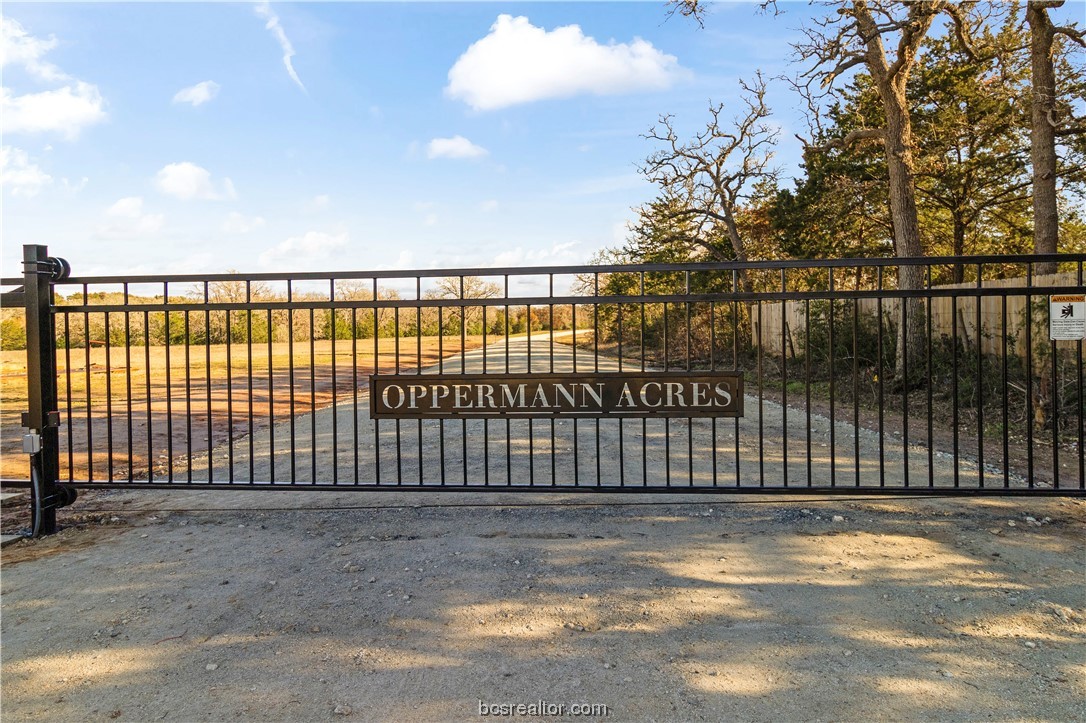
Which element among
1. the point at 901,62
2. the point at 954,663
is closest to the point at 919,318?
the point at 901,62

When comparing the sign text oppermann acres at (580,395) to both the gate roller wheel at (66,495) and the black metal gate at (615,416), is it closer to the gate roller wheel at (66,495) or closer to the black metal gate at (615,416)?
the black metal gate at (615,416)

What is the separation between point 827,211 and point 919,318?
7002 mm

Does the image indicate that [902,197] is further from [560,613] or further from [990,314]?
[560,613]

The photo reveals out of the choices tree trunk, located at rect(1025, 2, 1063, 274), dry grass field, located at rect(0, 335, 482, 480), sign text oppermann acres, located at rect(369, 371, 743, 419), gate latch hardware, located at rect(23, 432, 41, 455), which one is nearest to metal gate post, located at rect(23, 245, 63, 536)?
gate latch hardware, located at rect(23, 432, 41, 455)

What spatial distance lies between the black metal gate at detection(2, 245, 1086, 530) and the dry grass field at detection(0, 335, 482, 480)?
83 mm

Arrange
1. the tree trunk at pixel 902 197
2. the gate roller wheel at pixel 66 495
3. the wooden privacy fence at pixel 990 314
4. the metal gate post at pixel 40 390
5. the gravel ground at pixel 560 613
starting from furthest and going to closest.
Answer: the tree trunk at pixel 902 197, the wooden privacy fence at pixel 990 314, the gate roller wheel at pixel 66 495, the metal gate post at pixel 40 390, the gravel ground at pixel 560 613

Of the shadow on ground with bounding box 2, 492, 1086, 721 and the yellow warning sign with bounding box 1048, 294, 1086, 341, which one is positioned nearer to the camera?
the shadow on ground with bounding box 2, 492, 1086, 721

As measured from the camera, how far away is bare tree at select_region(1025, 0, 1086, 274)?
10.5 metres

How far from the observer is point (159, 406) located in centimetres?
1191

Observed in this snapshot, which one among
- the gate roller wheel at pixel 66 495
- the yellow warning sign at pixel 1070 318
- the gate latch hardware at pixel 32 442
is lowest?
the gate roller wheel at pixel 66 495

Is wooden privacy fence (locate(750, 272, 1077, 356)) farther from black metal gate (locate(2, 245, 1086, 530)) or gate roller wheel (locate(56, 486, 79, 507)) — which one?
gate roller wheel (locate(56, 486, 79, 507))

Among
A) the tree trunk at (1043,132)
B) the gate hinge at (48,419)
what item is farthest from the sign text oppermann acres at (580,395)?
the tree trunk at (1043,132)

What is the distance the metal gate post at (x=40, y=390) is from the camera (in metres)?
4.29

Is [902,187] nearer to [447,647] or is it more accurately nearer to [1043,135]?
[1043,135]
